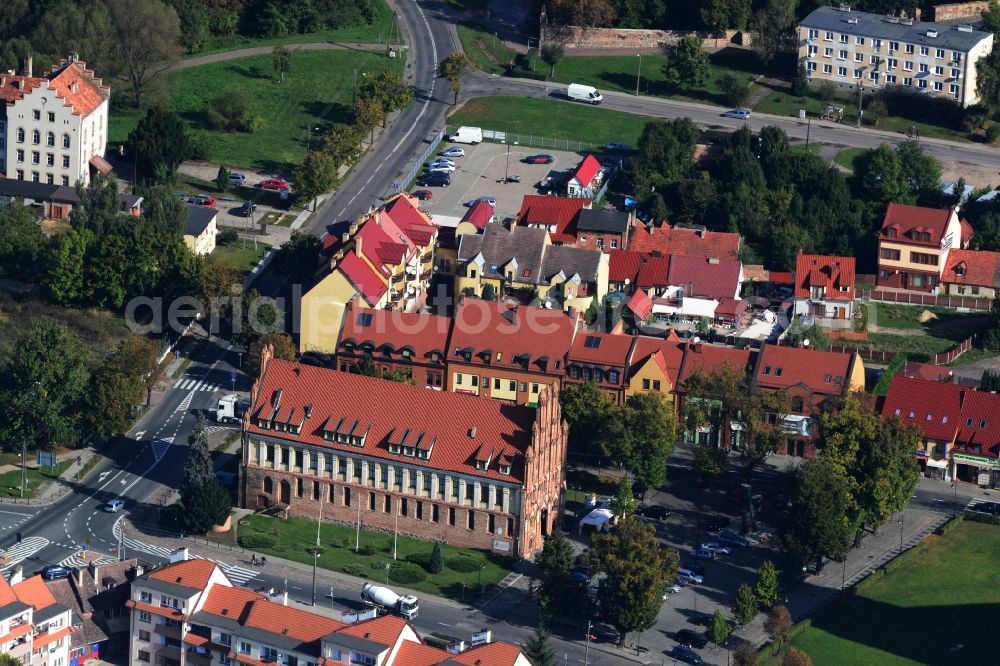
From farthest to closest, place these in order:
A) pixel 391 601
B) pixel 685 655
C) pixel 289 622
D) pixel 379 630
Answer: pixel 391 601 < pixel 685 655 < pixel 289 622 < pixel 379 630

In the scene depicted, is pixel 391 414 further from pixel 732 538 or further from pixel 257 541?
pixel 732 538

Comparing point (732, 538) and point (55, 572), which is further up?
point (732, 538)

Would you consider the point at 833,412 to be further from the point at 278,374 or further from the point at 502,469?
the point at 278,374

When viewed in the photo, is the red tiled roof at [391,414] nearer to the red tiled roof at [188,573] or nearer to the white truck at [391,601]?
the white truck at [391,601]

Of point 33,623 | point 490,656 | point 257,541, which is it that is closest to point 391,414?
point 257,541

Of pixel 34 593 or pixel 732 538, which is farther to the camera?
pixel 732 538

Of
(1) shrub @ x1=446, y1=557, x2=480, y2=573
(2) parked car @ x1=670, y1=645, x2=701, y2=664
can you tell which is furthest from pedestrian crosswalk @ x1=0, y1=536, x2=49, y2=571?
(2) parked car @ x1=670, y1=645, x2=701, y2=664

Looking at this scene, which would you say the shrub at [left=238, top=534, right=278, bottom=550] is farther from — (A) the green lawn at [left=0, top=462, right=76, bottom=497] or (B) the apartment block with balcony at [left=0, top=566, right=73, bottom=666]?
(B) the apartment block with balcony at [left=0, top=566, right=73, bottom=666]
